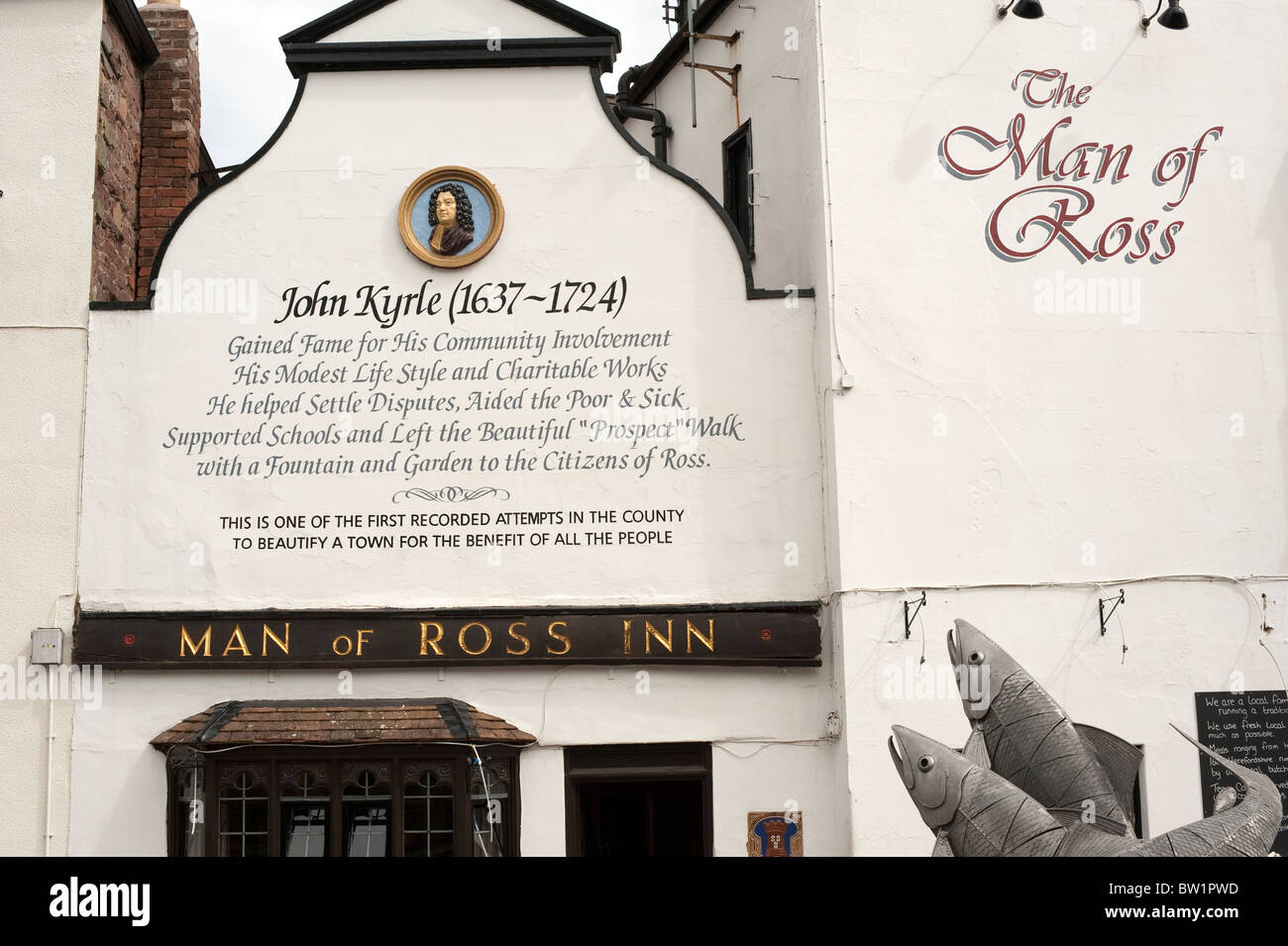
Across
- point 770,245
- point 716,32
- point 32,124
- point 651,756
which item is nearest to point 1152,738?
point 651,756

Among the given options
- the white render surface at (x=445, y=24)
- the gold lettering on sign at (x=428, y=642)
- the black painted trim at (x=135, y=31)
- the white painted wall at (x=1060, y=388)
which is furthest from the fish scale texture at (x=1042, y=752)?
the black painted trim at (x=135, y=31)

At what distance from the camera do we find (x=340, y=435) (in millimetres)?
11766

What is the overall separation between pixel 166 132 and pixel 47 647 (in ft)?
18.3

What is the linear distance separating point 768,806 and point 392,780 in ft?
10.0

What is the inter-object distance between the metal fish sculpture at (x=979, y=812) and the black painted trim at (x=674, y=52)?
8667mm

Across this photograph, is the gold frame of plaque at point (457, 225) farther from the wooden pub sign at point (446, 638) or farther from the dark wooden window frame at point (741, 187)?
the wooden pub sign at point (446, 638)

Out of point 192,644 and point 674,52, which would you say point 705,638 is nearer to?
point 192,644

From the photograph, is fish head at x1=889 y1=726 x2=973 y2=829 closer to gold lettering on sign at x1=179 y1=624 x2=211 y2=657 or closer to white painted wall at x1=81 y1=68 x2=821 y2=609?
white painted wall at x1=81 y1=68 x2=821 y2=609

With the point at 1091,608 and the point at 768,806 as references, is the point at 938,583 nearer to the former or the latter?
the point at 1091,608

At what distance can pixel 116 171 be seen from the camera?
12875 millimetres

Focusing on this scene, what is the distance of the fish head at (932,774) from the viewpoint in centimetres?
809

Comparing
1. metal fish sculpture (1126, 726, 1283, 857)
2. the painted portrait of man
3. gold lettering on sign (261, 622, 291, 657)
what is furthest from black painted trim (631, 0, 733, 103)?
metal fish sculpture (1126, 726, 1283, 857)

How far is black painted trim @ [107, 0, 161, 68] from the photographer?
12633 mm

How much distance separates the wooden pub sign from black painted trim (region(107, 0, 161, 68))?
18.3 feet
